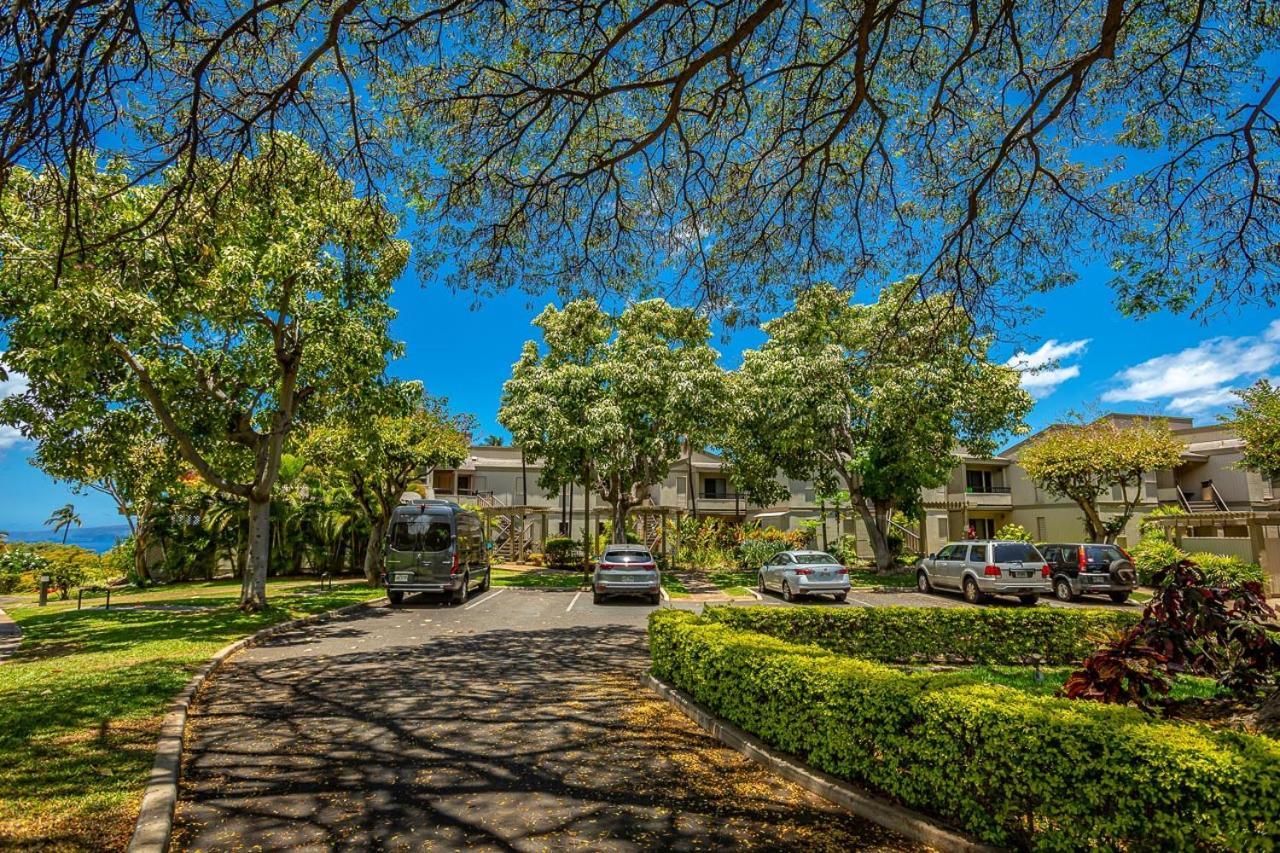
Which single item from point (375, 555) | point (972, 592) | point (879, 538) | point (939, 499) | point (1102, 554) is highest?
point (939, 499)

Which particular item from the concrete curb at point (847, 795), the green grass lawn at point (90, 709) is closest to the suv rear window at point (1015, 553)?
the concrete curb at point (847, 795)

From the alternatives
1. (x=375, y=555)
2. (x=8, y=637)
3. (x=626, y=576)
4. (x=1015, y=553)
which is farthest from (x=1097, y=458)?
(x=8, y=637)

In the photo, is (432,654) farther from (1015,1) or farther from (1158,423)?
(1158,423)

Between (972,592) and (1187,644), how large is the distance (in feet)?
48.0

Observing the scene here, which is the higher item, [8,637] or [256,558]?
[256,558]

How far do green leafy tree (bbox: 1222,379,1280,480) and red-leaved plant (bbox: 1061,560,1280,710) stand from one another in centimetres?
2205

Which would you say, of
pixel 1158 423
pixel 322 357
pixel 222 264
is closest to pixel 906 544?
pixel 1158 423

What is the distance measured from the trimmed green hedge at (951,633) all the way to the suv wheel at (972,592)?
896 centimetres

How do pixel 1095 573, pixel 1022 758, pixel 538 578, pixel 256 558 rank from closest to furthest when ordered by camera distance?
1. pixel 1022 758
2. pixel 256 558
3. pixel 1095 573
4. pixel 538 578

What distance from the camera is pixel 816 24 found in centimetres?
846

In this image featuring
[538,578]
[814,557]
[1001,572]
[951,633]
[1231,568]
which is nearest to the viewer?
[951,633]

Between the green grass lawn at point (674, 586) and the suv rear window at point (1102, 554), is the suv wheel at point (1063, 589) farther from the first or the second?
the green grass lawn at point (674, 586)

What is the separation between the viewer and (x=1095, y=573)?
67.3ft

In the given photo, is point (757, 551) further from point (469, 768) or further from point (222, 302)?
point (469, 768)
